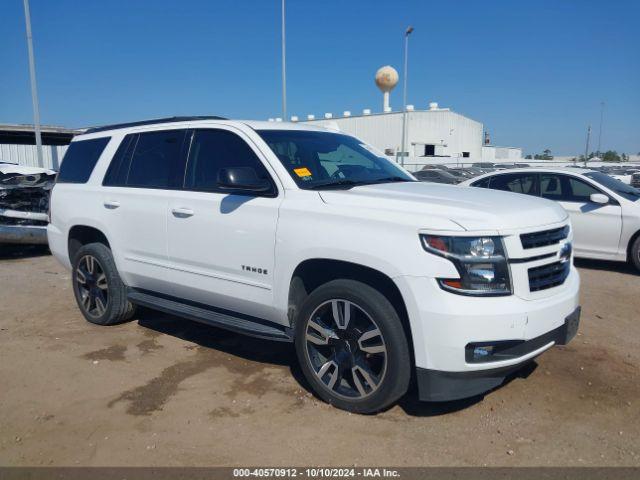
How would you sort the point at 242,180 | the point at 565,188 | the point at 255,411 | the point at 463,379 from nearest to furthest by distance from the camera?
1. the point at 463,379
2. the point at 255,411
3. the point at 242,180
4. the point at 565,188

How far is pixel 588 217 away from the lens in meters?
7.83

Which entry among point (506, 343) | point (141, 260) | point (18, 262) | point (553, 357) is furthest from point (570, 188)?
point (18, 262)

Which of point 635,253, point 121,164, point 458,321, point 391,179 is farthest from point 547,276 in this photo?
point 635,253

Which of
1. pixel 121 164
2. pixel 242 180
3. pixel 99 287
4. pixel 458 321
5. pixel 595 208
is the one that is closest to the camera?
pixel 458 321

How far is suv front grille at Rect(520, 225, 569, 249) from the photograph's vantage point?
3.12 metres

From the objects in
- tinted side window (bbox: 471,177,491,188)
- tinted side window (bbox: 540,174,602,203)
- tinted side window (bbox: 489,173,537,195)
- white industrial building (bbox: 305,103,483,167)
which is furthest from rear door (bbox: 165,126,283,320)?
white industrial building (bbox: 305,103,483,167)

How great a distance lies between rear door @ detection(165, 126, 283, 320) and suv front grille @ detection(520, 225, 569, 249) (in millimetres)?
1641

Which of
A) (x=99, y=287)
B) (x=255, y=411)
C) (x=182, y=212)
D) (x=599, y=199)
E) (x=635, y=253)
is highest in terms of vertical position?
(x=182, y=212)

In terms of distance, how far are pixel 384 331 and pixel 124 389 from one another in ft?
6.75

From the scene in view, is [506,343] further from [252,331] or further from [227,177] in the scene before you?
[227,177]

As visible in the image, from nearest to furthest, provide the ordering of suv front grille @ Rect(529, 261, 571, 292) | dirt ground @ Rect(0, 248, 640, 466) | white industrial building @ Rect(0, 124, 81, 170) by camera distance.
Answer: dirt ground @ Rect(0, 248, 640, 466), suv front grille @ Rect(529, 261, 571, 292), white industrial building @ Rect(0, 124, 81, 170)

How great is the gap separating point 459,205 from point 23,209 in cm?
791

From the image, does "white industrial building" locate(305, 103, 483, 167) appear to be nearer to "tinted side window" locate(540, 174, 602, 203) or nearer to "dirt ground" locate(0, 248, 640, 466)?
"tinted side window" locate(540, 174, 602, 203)

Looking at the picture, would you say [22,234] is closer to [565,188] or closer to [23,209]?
[23,209]
